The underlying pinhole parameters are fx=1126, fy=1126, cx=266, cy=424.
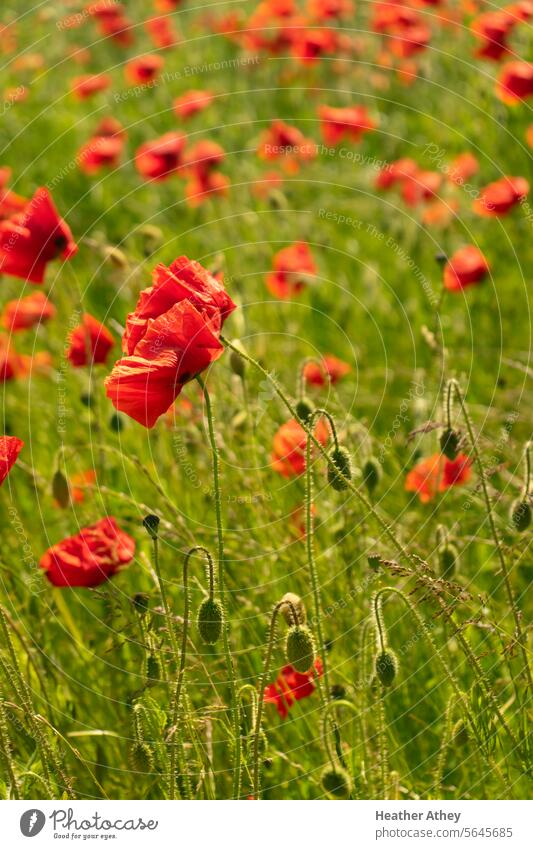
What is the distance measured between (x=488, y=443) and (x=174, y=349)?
2.43ft

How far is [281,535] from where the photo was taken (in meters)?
2.39

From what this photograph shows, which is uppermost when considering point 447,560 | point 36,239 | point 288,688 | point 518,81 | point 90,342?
point 518,81

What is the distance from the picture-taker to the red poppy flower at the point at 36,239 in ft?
7.45

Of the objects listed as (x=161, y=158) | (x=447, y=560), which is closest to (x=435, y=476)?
(x=447, y=560)

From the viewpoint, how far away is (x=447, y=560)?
6.55ft

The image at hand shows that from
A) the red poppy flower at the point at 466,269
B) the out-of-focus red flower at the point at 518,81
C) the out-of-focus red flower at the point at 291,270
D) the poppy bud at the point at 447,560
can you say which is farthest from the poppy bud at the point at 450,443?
the out-of-focus red flower at the point at 518,81

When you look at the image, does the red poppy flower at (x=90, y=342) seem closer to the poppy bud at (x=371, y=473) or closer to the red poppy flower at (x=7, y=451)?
the poppy bud at (x=371, y=473)

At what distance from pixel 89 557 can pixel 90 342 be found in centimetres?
72

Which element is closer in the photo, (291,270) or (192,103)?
(291,270)

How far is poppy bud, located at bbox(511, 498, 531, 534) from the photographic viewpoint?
74.0 inches

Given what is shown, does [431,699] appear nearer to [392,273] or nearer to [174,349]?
[174,349]

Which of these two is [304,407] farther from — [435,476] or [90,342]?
[90,342]

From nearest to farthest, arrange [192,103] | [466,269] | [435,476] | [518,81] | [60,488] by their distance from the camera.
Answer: [60,488] → [435,476] → [466,269] → [518,81] → [192,103]

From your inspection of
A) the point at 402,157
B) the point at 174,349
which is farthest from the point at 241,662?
the point at 402,157
